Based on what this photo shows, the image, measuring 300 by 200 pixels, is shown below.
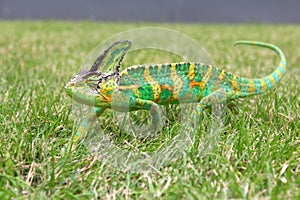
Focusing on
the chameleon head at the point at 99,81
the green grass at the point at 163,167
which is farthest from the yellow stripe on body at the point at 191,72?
the chameleon head at the point at 99,81

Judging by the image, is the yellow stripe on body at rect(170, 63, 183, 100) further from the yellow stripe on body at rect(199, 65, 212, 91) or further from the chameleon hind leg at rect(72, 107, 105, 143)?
the chameleon hind leg at rect(72, 107, 105, 143)

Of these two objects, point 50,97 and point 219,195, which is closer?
point 219,195

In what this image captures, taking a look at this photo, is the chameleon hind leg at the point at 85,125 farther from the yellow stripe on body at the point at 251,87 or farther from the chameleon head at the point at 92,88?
the yellow stripe on body at the point at 251,87

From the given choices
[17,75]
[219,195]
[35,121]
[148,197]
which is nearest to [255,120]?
[219,195]

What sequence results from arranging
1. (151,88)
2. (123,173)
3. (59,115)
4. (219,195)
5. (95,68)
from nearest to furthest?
(219,195) → (123,173) → (95,68) → (151,88) → (59,115)

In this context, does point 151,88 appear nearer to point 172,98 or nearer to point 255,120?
point 172,98

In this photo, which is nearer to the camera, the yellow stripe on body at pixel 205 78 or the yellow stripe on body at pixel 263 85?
the yellow stripe on body at pixel 205 78

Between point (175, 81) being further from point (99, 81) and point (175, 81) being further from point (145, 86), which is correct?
point (99, 81)
